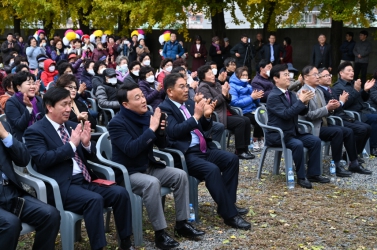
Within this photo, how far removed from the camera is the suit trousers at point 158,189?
17.0 ft

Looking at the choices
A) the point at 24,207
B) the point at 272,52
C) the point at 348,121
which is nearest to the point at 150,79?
the point at 348,121

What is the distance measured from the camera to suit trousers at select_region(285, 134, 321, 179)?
7.49m

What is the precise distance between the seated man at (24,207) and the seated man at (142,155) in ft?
3.25

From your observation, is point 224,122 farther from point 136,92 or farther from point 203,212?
point 136,92

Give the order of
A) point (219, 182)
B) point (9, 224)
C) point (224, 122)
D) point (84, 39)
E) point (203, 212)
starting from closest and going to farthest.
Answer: point (9, 224)
point (219, 182)
point (203, 212)
point (224, 122)
point (84, 39)

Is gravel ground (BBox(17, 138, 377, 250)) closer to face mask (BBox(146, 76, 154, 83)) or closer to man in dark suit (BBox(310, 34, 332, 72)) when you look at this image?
face mask (BBox(146, 76, 154, 83))

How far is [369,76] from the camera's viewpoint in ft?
62.9

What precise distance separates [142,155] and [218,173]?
0.85 metres

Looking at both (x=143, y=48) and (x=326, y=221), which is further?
(x=143, y=48)

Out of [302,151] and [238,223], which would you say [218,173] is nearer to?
[238,223]

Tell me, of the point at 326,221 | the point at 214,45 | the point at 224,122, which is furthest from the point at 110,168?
the point at 214,45

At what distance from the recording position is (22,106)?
696 centimetres

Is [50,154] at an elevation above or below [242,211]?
above

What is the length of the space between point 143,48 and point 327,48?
619cm
